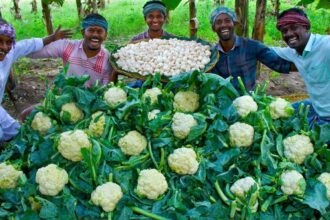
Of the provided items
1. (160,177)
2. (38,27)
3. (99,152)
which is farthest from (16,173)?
(38,27)

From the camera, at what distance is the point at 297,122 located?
1975 millimetres

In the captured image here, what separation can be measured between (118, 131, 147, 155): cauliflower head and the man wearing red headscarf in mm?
1286

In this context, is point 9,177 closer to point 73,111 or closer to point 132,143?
point 73,111

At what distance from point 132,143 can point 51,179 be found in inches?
14.7

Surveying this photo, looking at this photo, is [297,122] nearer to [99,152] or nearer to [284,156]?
[284,156]

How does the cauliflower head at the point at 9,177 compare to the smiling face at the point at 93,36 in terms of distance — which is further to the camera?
the smiling face at the point at 93,36

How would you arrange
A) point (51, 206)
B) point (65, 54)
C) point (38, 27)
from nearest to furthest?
point (51, 206) < point (65, 54) < point (38, 27)

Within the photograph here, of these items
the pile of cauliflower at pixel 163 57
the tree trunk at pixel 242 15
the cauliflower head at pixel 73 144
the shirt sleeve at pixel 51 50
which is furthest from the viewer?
the tree trunk at pixel 242 15

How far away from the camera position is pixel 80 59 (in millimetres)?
3191

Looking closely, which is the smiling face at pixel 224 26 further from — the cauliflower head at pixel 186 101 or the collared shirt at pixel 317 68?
the cauliflower head at pixel 186 101

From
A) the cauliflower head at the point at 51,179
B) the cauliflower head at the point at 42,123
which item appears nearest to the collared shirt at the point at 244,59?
the cauliflower head at the point at 42,123

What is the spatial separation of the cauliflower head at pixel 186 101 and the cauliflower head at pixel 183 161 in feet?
0.91

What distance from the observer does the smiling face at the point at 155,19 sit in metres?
3.54

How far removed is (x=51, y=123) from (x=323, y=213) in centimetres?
131
